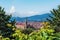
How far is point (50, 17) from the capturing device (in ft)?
69.5

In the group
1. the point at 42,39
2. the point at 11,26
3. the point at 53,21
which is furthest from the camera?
the point at 53,21

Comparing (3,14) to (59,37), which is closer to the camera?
(59,37)

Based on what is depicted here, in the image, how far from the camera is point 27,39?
3.55m

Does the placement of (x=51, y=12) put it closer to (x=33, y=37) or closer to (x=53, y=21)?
(x=53, y=21)

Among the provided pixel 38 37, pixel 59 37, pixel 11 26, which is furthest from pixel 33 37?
pixel 11 26

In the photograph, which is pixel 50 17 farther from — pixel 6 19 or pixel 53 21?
pixel 6 19

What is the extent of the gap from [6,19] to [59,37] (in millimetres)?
14011

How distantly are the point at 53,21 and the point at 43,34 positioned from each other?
56.2ft

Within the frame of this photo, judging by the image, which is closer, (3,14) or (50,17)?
(3,14)

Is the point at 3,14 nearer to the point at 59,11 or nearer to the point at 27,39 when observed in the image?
the point at 59,11

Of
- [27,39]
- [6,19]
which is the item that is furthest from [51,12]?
[27,39]

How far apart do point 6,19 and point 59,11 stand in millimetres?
5127

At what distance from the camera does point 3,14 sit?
17312 mm

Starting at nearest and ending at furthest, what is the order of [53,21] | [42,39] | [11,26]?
[42,39] < [11,26] < [53,21]
